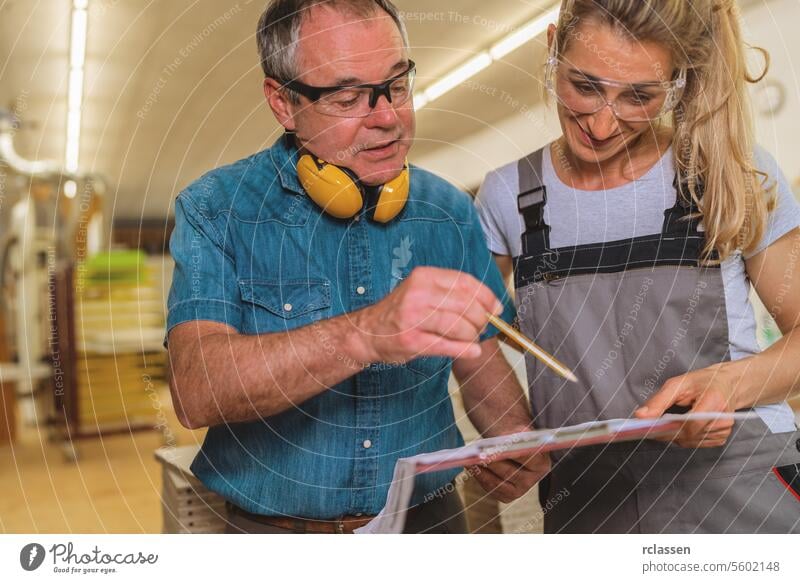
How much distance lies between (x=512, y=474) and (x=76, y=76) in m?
0.75

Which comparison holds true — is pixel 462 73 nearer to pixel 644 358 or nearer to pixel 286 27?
pixel 286 27

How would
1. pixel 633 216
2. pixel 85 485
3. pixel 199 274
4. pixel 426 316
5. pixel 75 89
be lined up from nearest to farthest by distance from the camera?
pixel 426 316, pixel 199 274, pixel 633 216, pixel 75 89, pixel 85 485

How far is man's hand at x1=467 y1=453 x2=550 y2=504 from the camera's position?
0.93 m

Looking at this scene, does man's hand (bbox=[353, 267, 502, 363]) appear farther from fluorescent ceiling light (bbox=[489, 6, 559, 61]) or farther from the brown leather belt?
fluorescent ceiling light (bbox=[489, 6, 559, 61])

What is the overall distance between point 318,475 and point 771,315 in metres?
0.55

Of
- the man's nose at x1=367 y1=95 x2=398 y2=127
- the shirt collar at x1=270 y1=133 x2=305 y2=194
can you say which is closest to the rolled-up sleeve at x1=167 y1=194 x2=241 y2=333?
the shirt collar at x1=270 y1=133 x2=305 y2=194

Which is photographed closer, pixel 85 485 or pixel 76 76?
pixel 76 76

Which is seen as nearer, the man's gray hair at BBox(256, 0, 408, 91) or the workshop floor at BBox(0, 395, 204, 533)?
the man's gray hair at BBox(256, 0, 408, 91)

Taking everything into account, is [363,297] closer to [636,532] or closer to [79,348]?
[636,532]

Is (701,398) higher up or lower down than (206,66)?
lower down

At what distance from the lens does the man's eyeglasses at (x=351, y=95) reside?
2.65 ft

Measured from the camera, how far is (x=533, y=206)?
899mm
